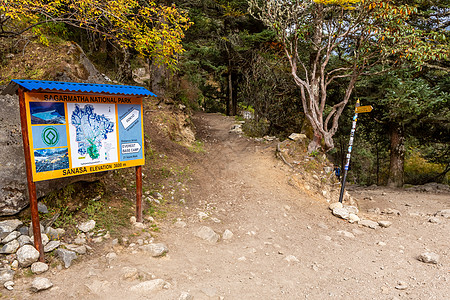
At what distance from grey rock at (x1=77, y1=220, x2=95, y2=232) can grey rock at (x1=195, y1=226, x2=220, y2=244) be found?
78.5 inches

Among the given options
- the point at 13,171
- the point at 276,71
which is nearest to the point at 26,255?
the point at 13,171

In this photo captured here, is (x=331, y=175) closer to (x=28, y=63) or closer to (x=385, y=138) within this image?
(x=385, y=138)

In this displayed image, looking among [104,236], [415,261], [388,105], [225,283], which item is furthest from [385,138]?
[104,236]

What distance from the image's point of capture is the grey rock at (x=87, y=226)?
443 centimetres

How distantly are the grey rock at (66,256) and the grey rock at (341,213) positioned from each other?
655 centimetres

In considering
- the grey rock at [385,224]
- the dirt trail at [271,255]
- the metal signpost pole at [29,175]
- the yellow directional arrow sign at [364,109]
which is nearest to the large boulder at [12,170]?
the metal signpost pole at [29,175]

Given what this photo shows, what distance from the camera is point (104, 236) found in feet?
14.6

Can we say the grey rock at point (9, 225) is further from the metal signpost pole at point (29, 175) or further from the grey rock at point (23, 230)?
the metal signpost pole at point (29, 175)

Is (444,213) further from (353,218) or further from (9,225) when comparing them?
(9,225)

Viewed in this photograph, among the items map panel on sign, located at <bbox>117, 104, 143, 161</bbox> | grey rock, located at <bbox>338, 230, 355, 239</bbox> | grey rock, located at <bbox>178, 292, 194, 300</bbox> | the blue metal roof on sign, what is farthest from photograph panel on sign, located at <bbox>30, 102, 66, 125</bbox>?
grey rock, located at <bbox>338, 230, 355, 239</bbox>

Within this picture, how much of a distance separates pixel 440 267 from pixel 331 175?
16.6ft

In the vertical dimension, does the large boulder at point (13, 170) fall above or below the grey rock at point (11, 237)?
above

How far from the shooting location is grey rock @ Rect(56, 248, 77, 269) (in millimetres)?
3720

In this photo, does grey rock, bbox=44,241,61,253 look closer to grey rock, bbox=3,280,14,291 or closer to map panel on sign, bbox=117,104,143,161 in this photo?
grey rock, bbox=3,280,14,291
